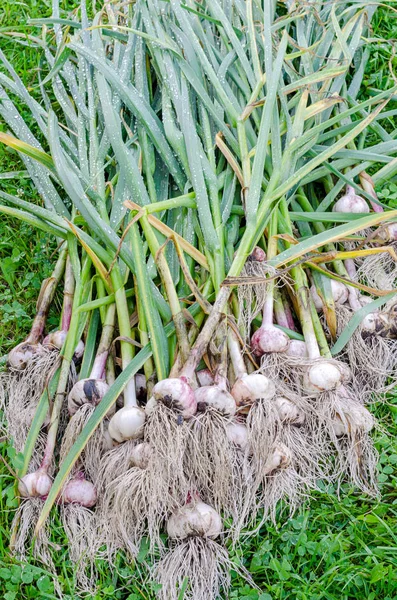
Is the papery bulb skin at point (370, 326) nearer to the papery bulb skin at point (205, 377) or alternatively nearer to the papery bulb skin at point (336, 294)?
the papery bulb skin at point (336, 294)

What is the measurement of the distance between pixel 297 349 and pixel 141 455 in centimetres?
45

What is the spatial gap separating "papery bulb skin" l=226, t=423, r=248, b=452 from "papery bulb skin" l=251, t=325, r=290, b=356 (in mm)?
198

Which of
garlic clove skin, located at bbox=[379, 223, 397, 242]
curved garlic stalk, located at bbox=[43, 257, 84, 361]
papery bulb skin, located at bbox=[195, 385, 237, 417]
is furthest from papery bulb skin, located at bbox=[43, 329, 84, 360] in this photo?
garlic clove skin, located at bbox=[379, 223, 397, 242]

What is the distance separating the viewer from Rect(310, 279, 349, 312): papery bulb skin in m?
1.67

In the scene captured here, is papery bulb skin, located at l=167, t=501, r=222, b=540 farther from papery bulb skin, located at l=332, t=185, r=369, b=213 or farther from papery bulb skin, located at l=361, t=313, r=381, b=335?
papery bulb skin, located at l=332, t=185, r=369, b=213

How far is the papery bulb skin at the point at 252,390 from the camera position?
4.68 feet

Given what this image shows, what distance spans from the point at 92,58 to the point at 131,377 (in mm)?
856

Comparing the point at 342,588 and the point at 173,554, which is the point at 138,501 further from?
the point at 342,588

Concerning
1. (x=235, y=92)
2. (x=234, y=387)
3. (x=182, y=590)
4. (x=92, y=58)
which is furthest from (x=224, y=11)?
(x=182, y=590)

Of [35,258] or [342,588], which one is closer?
[342,588]

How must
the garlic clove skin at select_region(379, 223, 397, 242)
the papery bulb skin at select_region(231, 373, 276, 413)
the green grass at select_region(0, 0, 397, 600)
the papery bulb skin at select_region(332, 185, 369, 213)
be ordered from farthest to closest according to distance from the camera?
the papery bulb skin at select_region(332, 185, 369, 213) → the garlic clove skin at select_region(379, 223, 397, 242) → the papery bulb skin at select_region(231, 373, 276, 413) → the green grass at select_region(0, 0, 397, 600)

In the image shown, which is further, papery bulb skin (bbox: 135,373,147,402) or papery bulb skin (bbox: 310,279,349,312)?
papery bulb skin (bbox: 310,279,349,312)

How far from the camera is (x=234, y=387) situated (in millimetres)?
1456

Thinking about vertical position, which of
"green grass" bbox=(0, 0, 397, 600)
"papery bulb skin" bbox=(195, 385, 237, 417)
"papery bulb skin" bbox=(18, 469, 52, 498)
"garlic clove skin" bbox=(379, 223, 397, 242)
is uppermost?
"garlic clove skin" bbox=(379, 223, 397, 242)
